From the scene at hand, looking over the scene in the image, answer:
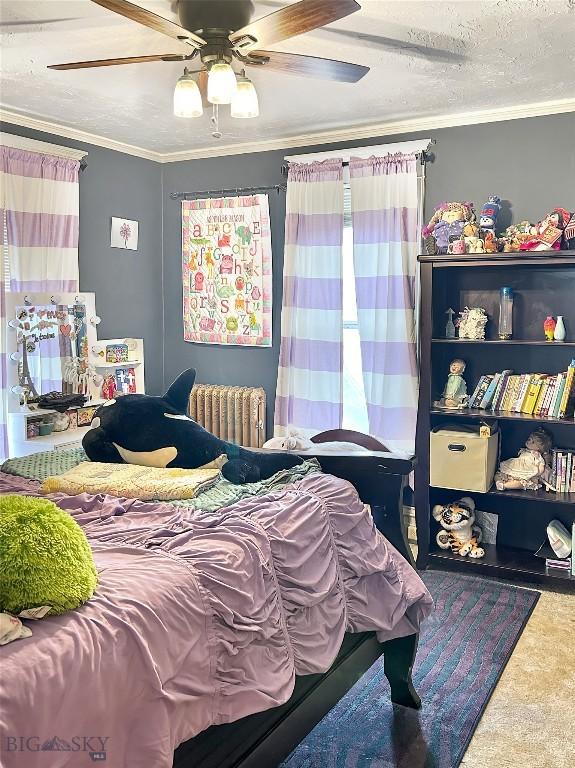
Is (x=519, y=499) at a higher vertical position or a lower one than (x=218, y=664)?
lower

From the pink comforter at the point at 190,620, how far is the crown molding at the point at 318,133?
257 cm

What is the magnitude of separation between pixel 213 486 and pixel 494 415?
1921 mm

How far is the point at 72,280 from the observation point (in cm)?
440

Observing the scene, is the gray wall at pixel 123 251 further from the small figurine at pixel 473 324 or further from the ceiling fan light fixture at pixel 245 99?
the small figurine at pixel 473 324

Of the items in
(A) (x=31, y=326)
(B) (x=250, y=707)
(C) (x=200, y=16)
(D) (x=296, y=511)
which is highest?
(C) (x=200, y=16)

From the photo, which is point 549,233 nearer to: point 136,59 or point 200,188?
point 136,59

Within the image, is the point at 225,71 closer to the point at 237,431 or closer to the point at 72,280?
the point at 72,280

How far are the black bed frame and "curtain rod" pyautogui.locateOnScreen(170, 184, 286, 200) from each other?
8.31ft

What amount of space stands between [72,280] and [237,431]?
1446 mm

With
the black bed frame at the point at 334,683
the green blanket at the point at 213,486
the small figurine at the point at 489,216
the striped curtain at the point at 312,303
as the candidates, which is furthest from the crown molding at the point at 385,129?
the green blanket at the point at 213,486

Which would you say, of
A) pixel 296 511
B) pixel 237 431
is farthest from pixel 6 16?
pixel 237 431

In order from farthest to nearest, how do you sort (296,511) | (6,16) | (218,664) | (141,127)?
(141,127) < (6,16) < (296,511) < (218,664)

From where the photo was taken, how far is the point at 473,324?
12.8ft

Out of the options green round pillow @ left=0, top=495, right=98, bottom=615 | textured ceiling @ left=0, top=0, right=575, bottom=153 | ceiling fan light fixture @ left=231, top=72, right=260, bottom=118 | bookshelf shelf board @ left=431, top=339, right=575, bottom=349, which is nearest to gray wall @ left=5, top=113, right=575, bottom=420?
textured ceiling @ left=0, top=0, right=575, bottom=153
